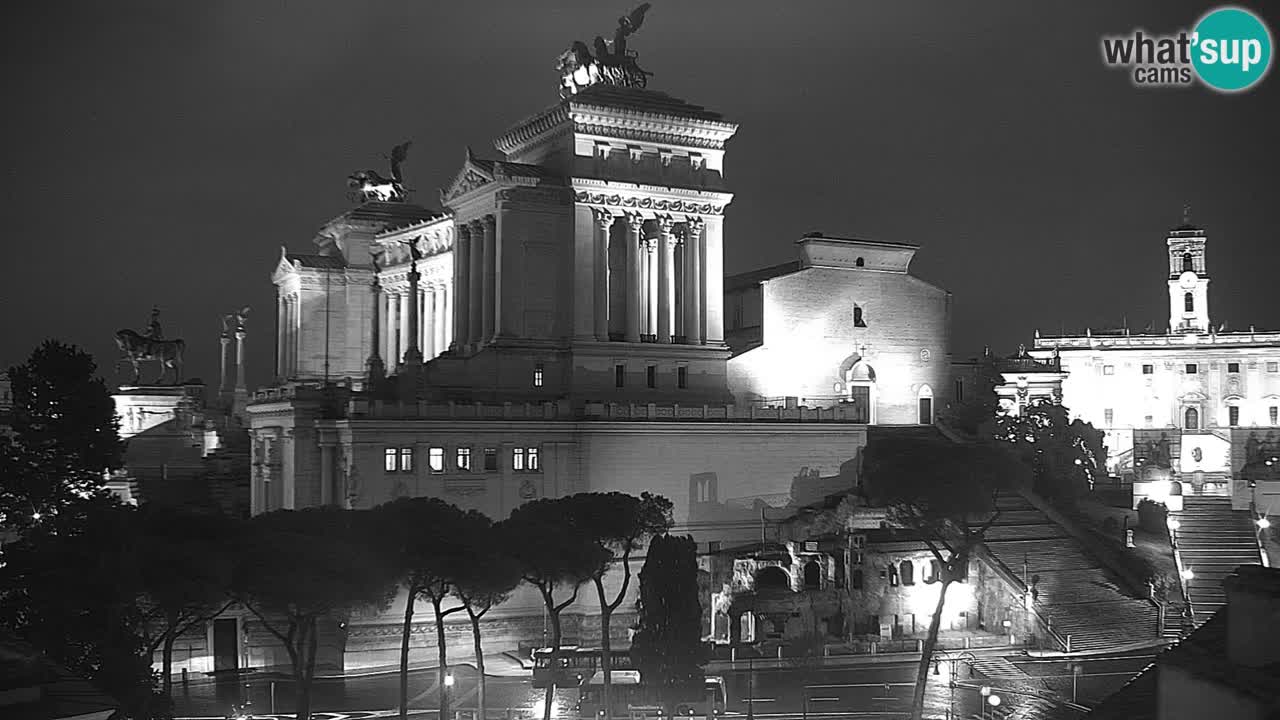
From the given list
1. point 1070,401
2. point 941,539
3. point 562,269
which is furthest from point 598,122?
point 1070,401

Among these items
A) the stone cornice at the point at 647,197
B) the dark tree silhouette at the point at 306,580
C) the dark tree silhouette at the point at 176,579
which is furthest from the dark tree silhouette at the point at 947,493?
the dark tree silhouette at the point at 176,579

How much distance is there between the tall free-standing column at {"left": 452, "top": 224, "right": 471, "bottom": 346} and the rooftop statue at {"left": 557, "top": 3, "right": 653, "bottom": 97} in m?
10.3

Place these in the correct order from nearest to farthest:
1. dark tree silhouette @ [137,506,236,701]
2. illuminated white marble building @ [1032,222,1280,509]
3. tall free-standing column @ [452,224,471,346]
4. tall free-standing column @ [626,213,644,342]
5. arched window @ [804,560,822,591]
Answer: dark tree silhouette @ [137,506,236,701], arched window @ [804,560,822,591], tall free-standing column @ [626,213,644,342], tall free-standing column @ [452,224,471,346], illuminated white marble building @ [1032,222,1280,509]

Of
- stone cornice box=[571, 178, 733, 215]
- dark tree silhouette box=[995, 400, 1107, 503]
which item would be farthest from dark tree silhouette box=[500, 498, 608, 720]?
dark tree silhouette box=[995, 400, 1107, 503]

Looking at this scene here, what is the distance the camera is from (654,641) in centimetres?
4719

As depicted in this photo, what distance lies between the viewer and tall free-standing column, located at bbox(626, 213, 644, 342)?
74.2 meters

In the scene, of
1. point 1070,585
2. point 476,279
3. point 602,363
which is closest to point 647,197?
point 602,363

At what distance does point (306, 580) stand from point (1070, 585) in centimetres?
3656

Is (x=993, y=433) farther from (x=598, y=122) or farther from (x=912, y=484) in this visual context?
(x=598, y=122)

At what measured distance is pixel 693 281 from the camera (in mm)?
76125

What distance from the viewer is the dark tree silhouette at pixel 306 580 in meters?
43.4

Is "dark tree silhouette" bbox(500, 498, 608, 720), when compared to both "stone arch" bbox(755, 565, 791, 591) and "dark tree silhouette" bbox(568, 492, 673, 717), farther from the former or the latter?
"stone arch" bbox(755, 565, 791, 591)

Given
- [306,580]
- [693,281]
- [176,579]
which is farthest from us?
[693,281]

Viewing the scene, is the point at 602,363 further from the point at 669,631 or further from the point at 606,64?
the point at 669,631
